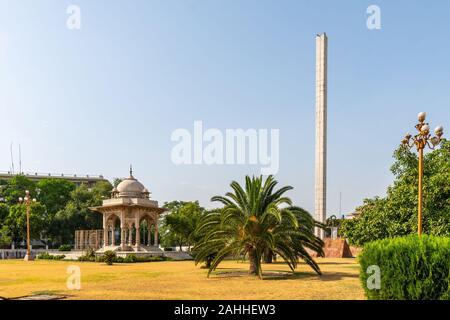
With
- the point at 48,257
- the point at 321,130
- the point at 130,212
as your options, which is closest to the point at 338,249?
the point at 321,130

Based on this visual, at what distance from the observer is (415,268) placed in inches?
483

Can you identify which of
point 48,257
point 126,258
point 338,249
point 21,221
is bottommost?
point 48,257

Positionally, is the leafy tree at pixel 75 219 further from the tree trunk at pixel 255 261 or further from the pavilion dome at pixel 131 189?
the tree trunk at pixel 255 261

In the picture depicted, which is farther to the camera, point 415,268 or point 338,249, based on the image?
point 338,249

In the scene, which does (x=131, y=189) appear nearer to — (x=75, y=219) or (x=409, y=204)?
(x=75, y=219)

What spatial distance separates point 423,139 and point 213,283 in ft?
35.5

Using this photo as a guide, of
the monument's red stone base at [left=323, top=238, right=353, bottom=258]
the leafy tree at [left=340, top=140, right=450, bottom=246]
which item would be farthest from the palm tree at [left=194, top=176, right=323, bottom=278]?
the monument's red stone base at [left=323, top=238, right=353, bottom=258]

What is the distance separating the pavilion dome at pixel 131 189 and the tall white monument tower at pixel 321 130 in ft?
75.0

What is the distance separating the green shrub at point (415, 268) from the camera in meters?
12.1

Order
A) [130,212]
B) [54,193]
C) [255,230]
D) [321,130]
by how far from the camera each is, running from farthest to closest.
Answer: [54,193] → [321,130] → [130,212] → [255,230]

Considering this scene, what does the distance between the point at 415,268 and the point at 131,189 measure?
1700 inches

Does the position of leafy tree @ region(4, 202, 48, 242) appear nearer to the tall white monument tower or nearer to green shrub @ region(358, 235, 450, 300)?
the tall white monument tower
